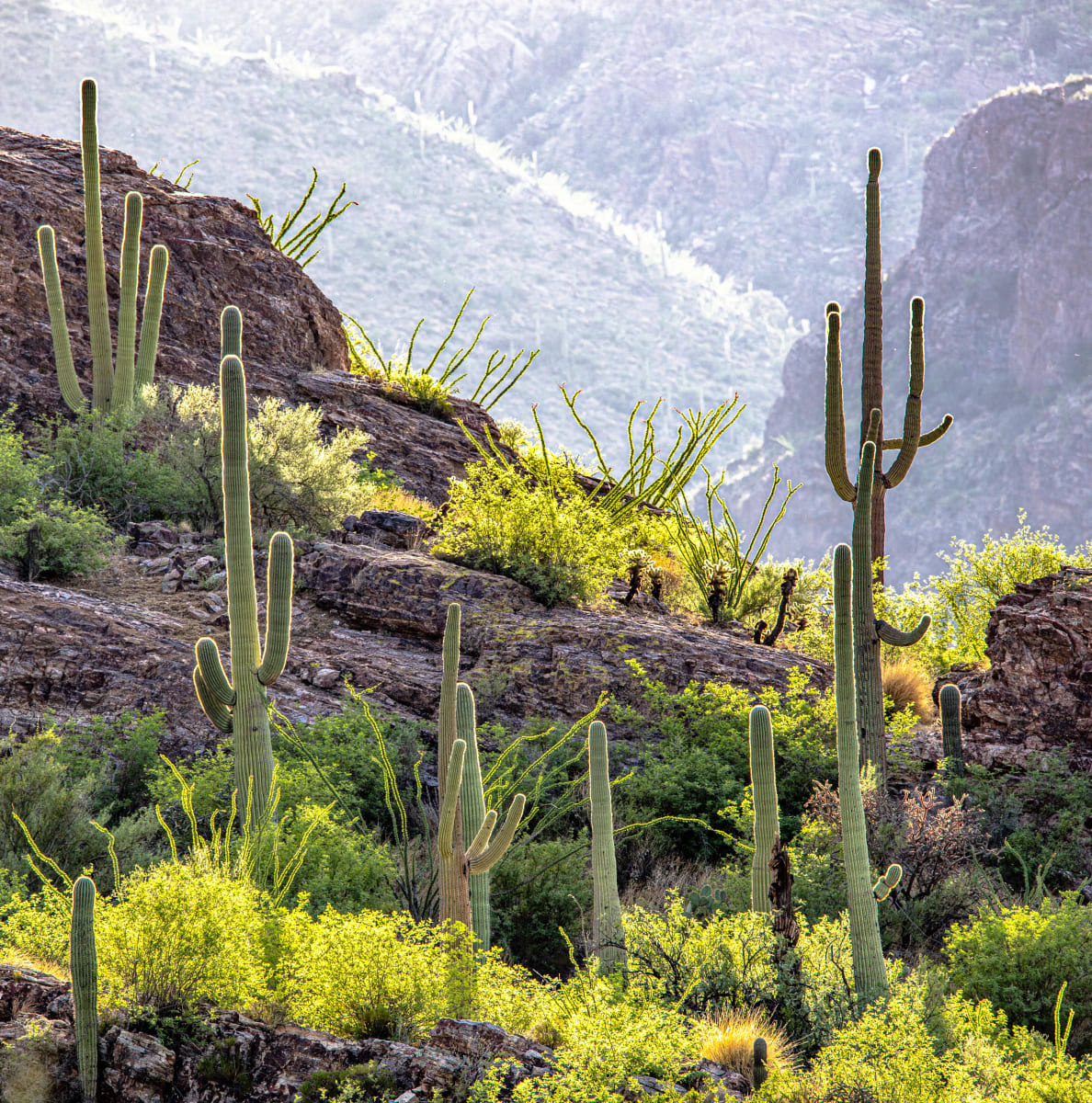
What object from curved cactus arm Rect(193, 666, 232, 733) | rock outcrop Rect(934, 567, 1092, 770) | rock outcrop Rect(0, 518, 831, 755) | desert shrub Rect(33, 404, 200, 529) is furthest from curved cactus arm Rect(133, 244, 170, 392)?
rock outcrop Rect(934, 567, 1092, 770)

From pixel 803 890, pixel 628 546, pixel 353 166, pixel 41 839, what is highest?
pixel 353 166

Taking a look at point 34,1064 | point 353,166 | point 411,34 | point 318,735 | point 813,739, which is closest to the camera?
point 34,1064

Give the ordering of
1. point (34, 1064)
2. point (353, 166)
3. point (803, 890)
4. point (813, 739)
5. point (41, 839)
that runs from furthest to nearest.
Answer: point (353, 166) → point (813, 739) → point (803, 890) → point (41, 839) → point (34, 1064)

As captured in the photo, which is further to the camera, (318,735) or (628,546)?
(628,546)

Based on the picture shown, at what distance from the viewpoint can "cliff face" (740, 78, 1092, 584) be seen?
244ft

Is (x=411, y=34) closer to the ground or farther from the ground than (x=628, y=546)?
farther from the ground

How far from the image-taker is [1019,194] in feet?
271

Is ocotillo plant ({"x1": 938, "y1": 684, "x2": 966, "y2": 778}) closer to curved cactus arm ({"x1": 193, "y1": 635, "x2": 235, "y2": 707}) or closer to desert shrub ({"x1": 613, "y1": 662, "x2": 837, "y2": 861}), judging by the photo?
desert shrub ({"x1": 613, "y1": 662, "x2": 837, "y2": 861})

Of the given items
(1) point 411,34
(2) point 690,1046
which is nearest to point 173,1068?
(2) point 690,1046

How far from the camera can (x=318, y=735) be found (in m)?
7.71

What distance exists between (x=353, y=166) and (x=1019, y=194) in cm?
5393

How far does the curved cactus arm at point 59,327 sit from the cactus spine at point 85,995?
26.1 ft

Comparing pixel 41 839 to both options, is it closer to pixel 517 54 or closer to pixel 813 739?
pixel 813 739

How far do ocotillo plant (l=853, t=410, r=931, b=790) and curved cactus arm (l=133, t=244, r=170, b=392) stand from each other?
23.5 ft
